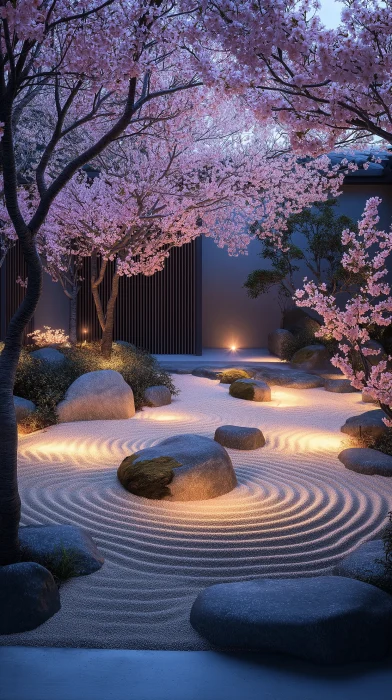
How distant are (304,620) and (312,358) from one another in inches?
419

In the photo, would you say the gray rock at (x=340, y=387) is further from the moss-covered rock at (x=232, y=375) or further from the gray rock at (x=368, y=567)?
the gray rock at (x=368, y=567)

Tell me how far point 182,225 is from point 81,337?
6.21 m

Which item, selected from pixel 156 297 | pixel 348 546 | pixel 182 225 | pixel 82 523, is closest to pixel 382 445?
pixel 348 546

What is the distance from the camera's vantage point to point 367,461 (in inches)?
223

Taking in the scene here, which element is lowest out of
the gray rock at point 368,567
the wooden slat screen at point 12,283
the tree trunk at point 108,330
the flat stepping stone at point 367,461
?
Answer: the flat stepping stone at point 367,461

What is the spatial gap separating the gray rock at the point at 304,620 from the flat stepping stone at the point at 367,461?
289 cm

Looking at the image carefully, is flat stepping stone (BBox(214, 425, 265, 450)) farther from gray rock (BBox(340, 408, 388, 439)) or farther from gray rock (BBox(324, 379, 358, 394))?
gray rock (BBox(324, 379, 358, 394))

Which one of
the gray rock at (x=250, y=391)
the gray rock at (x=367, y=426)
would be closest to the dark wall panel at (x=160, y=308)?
the gray rock at (x=250, y=391)

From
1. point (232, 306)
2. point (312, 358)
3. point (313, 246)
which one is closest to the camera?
point (312, 358)

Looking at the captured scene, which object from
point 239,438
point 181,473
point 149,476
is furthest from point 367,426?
point 149,476

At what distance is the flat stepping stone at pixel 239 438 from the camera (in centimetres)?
646

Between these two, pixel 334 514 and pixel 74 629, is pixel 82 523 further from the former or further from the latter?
pixel 334 514

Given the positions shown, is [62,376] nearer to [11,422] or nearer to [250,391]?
[250,391]

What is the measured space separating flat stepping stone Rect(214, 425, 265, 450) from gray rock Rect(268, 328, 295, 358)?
7652 mm
